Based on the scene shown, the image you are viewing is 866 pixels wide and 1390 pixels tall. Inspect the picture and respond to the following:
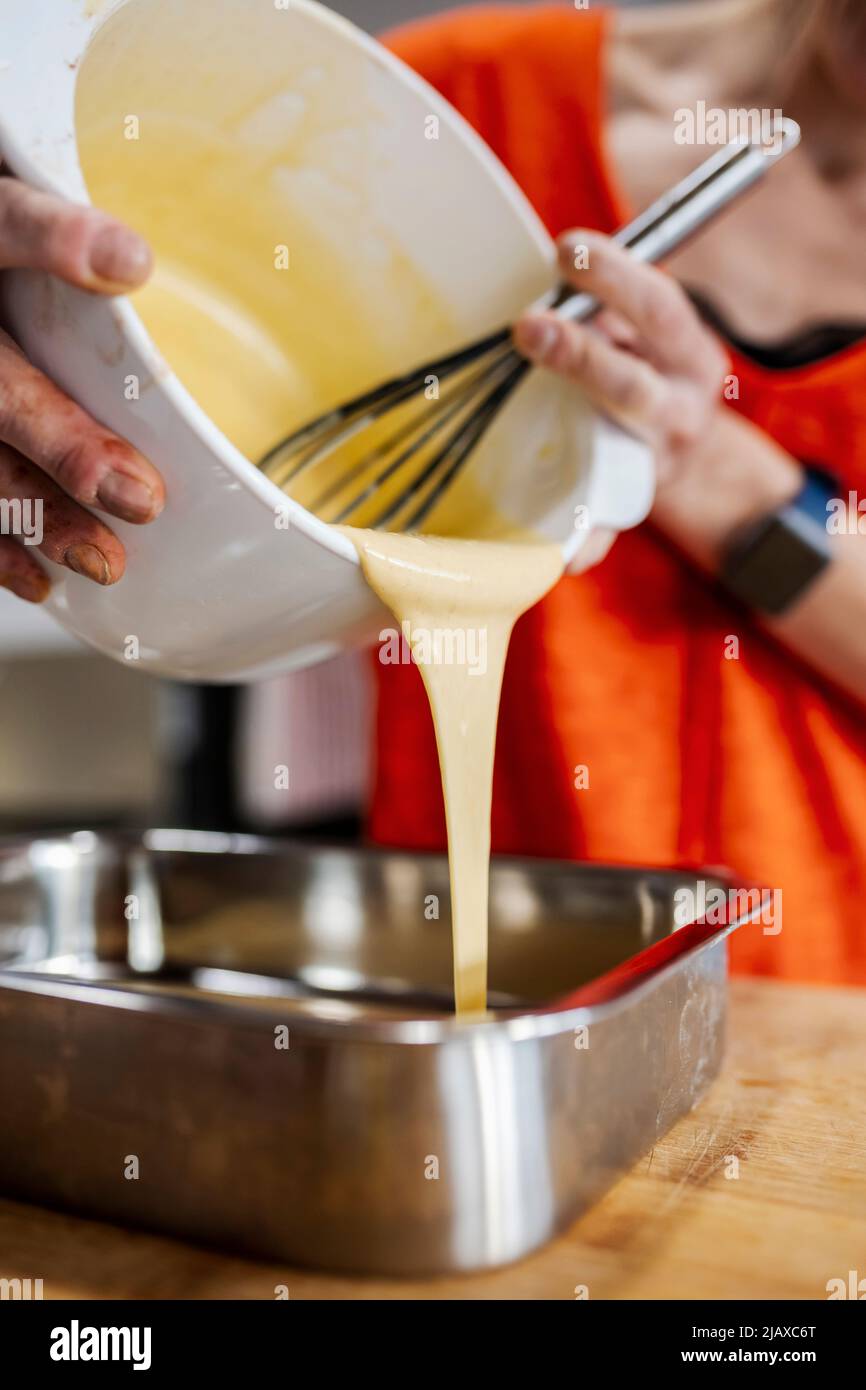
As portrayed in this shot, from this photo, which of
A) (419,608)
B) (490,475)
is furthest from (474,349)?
(419,608)

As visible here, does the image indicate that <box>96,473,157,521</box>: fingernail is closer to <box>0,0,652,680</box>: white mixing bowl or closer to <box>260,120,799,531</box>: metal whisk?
<box>0,0,652,680</box>: white mixing bowl

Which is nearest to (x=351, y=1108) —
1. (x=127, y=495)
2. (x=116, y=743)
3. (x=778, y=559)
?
(x=127, y=495)

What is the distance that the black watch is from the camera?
62cm

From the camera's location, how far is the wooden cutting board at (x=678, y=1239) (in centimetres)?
30

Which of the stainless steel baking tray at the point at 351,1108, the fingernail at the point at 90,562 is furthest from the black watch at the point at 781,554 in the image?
the fingernail at the point at 90,562

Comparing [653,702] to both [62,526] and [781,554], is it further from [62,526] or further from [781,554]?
→ [62,526]

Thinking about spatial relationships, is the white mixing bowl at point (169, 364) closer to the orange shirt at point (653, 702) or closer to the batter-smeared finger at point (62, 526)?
the batter-smeared finger at point (62, 526)

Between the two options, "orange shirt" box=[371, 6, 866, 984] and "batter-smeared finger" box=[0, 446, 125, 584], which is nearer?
"batter-smeared finger" box=[0, 446, 125, 584]

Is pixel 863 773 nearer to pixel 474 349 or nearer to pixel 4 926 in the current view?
pixel 474 349

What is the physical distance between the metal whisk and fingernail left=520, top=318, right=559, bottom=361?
0.02 meters

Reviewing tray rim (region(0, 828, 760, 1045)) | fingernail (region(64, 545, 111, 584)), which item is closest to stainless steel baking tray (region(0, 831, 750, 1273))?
tray rim (region(0, 828, 760, 1045))

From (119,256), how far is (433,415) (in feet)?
0.79

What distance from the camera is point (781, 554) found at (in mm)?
621

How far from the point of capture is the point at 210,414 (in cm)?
51
